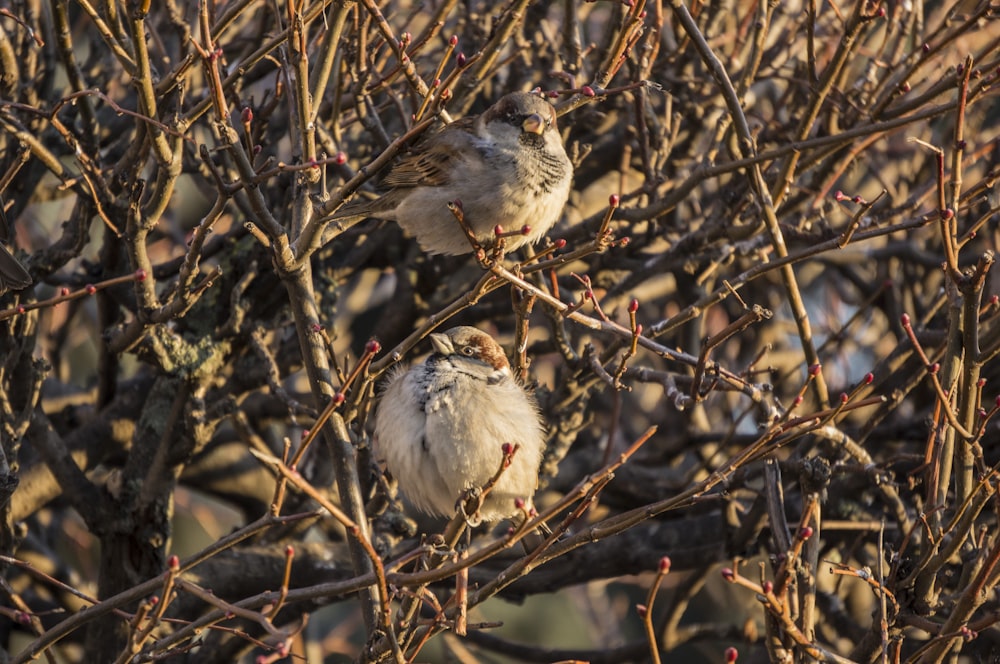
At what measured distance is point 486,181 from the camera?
3.97 m

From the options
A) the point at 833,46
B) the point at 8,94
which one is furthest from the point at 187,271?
the point at 833,46

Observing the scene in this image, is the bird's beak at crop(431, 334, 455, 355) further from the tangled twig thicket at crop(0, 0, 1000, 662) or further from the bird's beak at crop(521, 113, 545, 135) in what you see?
the bird's beak at crop(521, 113, 545, 135)

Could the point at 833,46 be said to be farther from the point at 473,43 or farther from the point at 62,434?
the point at 62,434

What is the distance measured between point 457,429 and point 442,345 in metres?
0.37

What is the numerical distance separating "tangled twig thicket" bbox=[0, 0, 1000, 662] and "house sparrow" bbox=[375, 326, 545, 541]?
131 mm

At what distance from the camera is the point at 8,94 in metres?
4.21

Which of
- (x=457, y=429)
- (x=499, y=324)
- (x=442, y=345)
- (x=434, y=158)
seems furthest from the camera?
(x=499, y=324)

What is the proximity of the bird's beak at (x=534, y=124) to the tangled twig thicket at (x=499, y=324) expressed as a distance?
0.77ft

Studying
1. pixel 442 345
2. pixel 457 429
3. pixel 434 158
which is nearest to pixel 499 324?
pixel 434 158

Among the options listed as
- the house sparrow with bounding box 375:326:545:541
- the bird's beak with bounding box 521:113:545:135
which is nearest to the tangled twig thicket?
the house sparrow with bounding box 375:326:545:541

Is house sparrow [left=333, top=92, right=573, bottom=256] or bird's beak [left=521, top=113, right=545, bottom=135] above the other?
bird's beak [left=521, top=113, right=545, bottom=135]

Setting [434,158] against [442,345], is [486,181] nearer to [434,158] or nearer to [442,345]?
[434,158]

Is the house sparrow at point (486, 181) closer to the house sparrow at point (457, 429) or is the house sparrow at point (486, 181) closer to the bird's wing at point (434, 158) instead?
the bird's wing at point (434, 158)

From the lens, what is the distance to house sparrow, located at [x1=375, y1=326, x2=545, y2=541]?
367 cm
